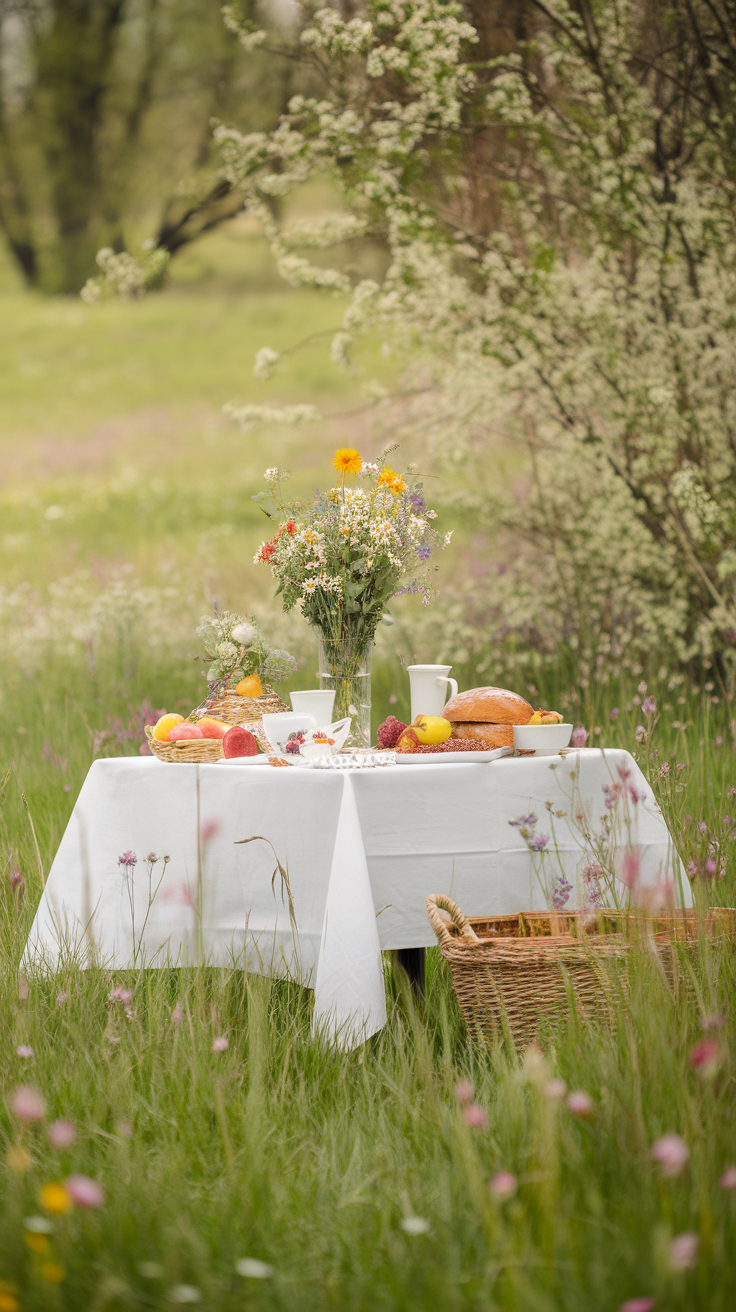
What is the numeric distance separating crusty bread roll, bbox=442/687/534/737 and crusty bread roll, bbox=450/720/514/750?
14mm

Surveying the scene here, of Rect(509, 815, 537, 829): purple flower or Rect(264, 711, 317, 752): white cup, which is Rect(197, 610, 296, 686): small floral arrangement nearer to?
Rect(264, 711, 317, 752): white cup

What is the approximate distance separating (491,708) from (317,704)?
0.44 meters

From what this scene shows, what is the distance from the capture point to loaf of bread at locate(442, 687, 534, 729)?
3039 mm

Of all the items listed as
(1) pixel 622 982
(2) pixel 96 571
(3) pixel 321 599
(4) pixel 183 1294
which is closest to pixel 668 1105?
(1) pixel 622 982

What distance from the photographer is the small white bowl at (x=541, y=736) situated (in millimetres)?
2945

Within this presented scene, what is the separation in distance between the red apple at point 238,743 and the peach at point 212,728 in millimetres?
83

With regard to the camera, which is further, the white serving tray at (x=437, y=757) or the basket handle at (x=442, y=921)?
the white serving tray at (x=437, y=757)

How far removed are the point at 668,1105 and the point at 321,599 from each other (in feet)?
5.28

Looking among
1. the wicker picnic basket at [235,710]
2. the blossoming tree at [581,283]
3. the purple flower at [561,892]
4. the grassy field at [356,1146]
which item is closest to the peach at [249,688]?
the wicker picnic basket at [235,710]

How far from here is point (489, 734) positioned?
3.02 m

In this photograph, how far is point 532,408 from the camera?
6.99m

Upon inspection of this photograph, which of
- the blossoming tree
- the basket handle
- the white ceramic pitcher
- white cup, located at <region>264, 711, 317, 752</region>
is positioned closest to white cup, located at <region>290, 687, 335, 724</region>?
white cup, located at <region>264, 711, 317, 752</region>

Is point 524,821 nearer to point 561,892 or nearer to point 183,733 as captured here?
point 561,892

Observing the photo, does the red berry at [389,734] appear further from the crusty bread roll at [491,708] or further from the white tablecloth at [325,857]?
the white tablecloth at [325,857]
